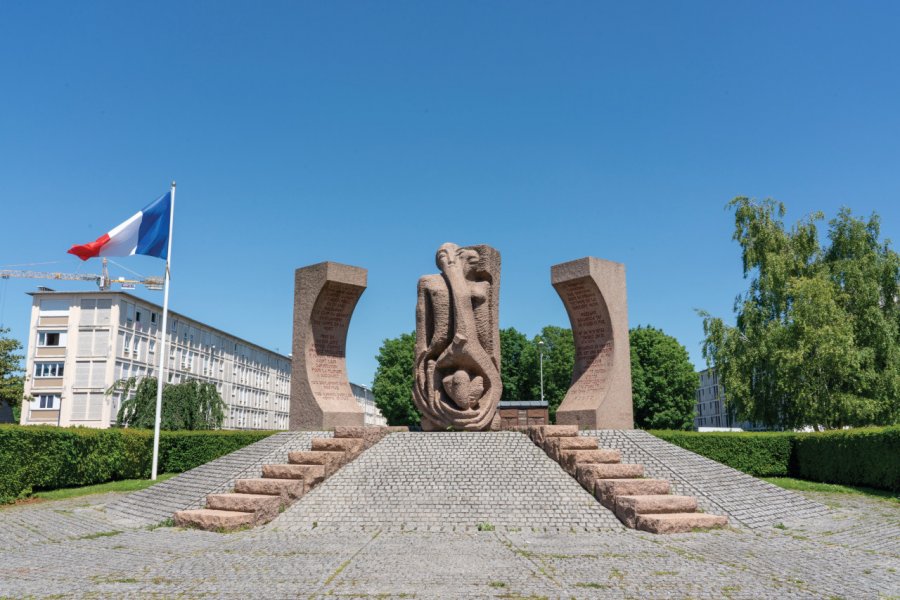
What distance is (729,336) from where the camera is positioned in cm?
2331

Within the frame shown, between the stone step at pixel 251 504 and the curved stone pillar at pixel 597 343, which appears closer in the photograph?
the stone step at pixel 251 504

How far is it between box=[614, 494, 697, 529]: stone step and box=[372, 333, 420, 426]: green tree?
24998 millimetres

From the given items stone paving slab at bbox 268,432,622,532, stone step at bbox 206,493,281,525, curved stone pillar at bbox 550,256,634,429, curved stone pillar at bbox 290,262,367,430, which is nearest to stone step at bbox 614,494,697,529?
stone paving slab at bbox 268,432,622,532

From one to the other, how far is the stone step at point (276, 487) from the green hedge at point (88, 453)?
6220 millimetres

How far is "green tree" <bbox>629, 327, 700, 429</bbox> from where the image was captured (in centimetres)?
3409

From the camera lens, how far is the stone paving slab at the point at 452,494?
9.32m

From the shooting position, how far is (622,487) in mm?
9766

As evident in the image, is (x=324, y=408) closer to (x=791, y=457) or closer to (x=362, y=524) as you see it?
(x=362, y=524)

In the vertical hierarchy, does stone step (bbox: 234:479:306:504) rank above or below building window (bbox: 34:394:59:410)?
below

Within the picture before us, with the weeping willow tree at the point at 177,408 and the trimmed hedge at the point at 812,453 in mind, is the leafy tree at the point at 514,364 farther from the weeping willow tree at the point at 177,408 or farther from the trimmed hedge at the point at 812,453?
the trimmed hedge at the point at 812,453

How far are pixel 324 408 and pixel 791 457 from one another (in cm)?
1228

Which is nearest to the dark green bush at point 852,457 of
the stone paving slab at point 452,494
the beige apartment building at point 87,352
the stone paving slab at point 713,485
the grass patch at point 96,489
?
the stone paving slab at point 713,485

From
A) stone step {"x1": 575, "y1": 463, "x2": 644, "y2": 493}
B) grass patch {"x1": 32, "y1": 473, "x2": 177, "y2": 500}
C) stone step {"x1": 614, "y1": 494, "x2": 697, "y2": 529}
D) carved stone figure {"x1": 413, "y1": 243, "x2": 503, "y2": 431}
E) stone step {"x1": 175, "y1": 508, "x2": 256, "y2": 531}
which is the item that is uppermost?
carved stone figure {"x1": 413, "y1": 243, "x2": 503, "y2": 431}

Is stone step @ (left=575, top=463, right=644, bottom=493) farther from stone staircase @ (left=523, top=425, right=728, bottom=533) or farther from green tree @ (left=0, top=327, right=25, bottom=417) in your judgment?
green tree @ (left=0, top=327, right=25, bottom=417)
